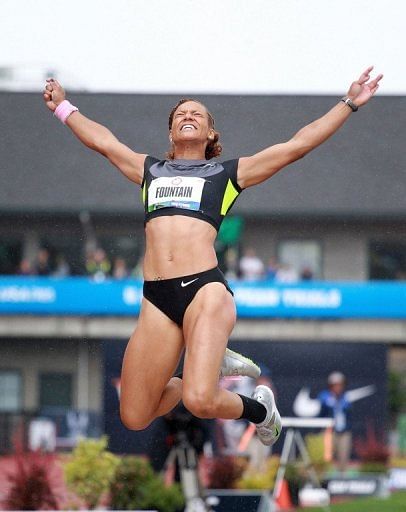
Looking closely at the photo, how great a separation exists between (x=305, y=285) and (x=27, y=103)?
33.4 feet

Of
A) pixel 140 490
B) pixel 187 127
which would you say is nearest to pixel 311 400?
pixel 140 490

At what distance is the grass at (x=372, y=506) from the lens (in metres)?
10.5

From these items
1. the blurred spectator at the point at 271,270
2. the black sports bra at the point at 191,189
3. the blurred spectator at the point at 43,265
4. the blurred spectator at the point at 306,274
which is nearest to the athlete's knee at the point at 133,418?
the black sports bra at the point at 191,189

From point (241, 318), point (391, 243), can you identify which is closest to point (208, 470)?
point (241, 318)

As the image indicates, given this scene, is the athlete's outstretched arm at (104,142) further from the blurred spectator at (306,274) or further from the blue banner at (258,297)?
the blurred spectator at (306,274)

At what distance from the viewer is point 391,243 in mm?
21141

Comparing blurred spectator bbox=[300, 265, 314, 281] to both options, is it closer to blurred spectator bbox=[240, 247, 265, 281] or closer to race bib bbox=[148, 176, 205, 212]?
blurred spectator bbox=[240, 247, 265, 281]

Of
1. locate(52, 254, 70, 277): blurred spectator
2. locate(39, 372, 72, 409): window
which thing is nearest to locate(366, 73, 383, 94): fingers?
locate(52, 254, 70, 277): blurred spectator

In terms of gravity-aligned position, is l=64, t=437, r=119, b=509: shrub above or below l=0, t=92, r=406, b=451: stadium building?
below

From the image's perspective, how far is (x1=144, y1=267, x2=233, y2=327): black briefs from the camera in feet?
19.1

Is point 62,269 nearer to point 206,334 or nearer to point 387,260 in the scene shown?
point 387,260

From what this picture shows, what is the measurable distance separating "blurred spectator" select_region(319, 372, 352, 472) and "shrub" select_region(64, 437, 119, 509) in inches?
147

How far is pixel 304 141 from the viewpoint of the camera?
5.92 metres

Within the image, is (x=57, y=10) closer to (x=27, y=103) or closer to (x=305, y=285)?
(x=27, y=103)
